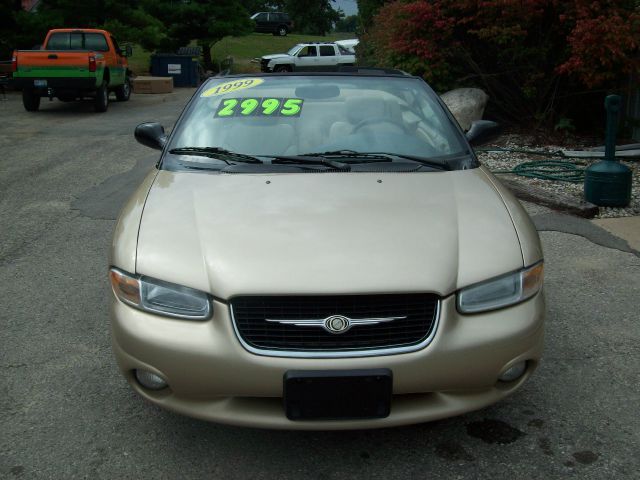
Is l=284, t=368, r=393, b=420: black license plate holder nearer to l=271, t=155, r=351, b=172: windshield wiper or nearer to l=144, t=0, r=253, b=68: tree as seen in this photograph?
l=271, t=155, r=351, b=172: windshield wiper

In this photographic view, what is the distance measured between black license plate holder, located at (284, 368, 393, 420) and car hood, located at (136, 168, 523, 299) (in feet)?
1.01

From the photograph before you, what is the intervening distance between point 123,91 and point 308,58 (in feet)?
41.4

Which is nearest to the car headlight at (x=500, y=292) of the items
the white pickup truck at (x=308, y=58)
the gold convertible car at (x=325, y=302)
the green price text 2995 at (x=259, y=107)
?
the gold convertible car at (x=325, y=302)

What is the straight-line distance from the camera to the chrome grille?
2668 millimetres

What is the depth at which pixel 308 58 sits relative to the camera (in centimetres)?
2980

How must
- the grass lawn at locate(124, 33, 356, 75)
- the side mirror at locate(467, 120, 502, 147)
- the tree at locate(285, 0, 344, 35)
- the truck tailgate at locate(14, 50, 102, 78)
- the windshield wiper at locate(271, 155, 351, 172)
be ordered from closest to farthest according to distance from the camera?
the windshield wiper at locate(271, 155, 351, 172), the side mirror at locate(467, 120, 502, 147), the truck tailgate at locate(14, 50, 102, 78), the grass lawn at locate(124, 33, 356, 75), the tree at locate(285, 0, 344, 35)

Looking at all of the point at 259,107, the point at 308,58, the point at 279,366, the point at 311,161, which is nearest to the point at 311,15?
the point at 308,58

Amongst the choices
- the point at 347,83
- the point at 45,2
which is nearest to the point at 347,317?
the point at 347,83

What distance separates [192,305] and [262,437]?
28.3 inches

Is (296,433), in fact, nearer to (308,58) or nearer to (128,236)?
(128,236)

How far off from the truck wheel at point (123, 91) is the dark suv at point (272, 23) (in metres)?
32.4

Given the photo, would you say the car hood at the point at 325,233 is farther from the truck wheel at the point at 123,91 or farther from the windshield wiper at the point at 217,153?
the truck wheel at the point at 123,91

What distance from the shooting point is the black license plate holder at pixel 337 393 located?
8.47 feet

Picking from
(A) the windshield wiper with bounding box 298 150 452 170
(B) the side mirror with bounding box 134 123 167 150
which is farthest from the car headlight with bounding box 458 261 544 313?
(B) the side mirror with bounding box 134 123 167 150
